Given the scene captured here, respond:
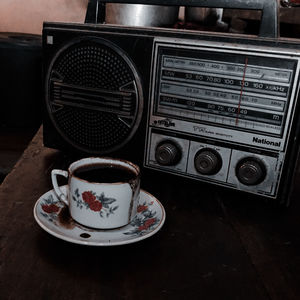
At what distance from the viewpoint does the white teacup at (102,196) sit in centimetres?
54

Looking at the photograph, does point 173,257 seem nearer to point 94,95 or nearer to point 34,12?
point 94,95

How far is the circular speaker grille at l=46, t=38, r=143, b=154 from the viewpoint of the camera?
783mm

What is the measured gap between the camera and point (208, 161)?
0.73m

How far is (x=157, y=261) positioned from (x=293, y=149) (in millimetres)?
325

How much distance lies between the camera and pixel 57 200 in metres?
0.63

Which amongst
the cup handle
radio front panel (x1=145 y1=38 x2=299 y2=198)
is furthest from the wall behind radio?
the cup handle

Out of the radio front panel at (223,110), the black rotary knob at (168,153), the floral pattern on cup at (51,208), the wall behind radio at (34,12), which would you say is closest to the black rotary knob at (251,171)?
the radio front panel at (223,110)

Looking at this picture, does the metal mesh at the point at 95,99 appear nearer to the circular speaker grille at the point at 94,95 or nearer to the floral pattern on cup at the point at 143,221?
the circular speaker grille at the point at 94,95

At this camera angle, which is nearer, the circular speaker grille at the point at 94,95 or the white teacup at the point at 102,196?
the white teacup at the point at 102,196

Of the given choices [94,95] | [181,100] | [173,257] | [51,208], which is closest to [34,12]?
[94,95]

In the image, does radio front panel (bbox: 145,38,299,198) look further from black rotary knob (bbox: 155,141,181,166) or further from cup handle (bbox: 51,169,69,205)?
cup handle (bbox: 51,169,69,205)

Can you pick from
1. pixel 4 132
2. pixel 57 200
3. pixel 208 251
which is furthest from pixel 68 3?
pixel 208 251

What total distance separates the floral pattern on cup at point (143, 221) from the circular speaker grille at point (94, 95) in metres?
0.22

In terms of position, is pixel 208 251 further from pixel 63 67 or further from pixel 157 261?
pixel 63 67
